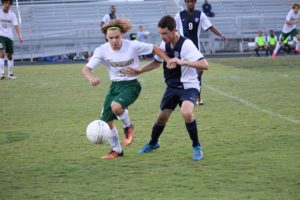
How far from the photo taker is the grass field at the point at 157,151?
260 inches

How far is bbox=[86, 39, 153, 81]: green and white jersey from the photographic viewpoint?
849cm

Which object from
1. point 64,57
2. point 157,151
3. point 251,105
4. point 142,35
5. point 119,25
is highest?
point 119,25

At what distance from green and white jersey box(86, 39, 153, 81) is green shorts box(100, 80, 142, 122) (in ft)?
0.26

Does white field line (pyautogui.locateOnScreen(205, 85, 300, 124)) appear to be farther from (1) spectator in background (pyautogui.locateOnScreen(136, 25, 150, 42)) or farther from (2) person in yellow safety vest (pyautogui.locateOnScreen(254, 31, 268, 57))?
(2) person in yellow safety vest (pyautogui.locateOnScreen(254, 31, 268, 57))

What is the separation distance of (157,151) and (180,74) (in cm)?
110

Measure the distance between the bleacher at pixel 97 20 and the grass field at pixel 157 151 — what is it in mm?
16813

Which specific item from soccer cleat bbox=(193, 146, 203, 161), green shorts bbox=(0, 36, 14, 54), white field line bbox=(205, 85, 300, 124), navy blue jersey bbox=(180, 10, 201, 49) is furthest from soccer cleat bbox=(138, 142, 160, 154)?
green shorts bbox=(0, 36, 14, 54)

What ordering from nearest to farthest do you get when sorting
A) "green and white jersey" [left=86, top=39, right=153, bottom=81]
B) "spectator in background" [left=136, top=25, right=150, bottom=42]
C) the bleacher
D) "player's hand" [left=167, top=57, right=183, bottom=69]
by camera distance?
1. "player's hand" [left=167, top=57, right=183, bottom=69]
2. "green and white jersey" [left=86, top=39, right=153, bottom=81]
3. "spectator in background" [left=136, top=25, right=150, bottom=42]
4. the bleacher

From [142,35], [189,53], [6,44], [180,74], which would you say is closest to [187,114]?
[180,74]

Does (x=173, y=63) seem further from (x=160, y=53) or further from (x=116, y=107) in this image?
(x=116, y=107)

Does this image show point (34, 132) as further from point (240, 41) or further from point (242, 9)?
point (242, 9)

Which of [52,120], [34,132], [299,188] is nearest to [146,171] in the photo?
[299,188]

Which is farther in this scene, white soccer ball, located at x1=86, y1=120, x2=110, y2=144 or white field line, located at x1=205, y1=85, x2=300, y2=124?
white field line, located at x1=205, y1=85, x2=300, y2=124

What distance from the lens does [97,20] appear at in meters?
35.9
